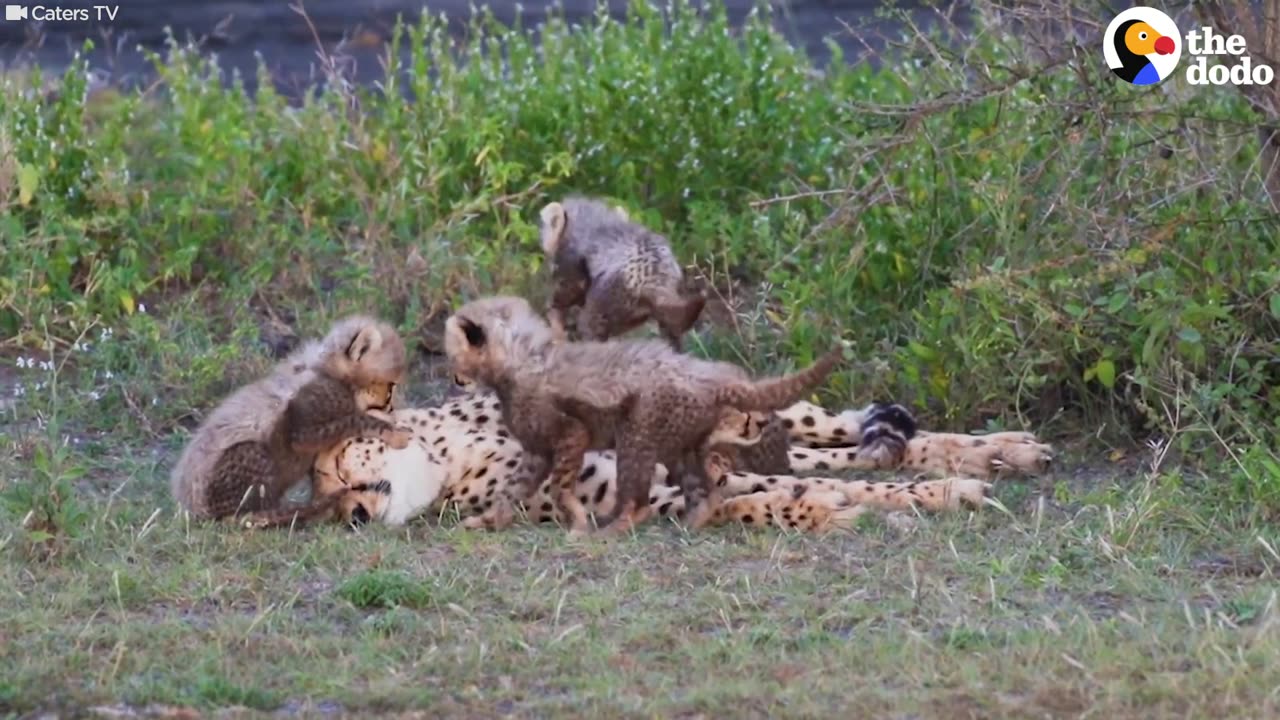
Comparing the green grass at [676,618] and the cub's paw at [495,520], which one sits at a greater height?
the green grass at [676,618]

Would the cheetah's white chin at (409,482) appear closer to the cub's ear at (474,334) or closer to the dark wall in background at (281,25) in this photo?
the cub's ear at (474,334)

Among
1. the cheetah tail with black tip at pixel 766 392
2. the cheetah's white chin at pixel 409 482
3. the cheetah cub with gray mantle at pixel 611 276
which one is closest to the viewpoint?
the cheetah tail with black tip at pixel 766 392

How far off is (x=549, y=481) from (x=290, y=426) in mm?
734

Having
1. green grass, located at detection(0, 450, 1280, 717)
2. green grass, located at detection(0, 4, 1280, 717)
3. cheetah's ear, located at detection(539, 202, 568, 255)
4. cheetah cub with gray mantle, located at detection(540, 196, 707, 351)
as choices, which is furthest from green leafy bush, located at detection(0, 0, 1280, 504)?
green grass, located at detection(0, 450, 1280, 717)

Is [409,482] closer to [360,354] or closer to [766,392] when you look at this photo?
[360,354]

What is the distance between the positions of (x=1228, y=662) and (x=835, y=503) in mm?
1780

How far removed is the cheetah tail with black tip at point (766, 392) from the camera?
5.67 m

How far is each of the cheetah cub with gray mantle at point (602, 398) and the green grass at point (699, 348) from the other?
0.72 ft

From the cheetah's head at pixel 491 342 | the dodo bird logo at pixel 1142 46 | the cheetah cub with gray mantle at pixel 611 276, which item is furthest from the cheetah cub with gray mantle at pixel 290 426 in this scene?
the dodo bird logo at pixel 1142 46

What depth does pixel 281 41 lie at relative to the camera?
1174cm

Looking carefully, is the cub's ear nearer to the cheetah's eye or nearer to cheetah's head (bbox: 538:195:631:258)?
the cheetah's eye

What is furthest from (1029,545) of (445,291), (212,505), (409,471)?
(445,291)

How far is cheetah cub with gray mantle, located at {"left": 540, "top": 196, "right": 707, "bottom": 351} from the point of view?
7105 millimetres

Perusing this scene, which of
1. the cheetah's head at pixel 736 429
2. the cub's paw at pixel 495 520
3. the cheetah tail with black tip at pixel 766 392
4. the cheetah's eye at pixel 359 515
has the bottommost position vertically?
the cheetah's eye at pixel 359 515
